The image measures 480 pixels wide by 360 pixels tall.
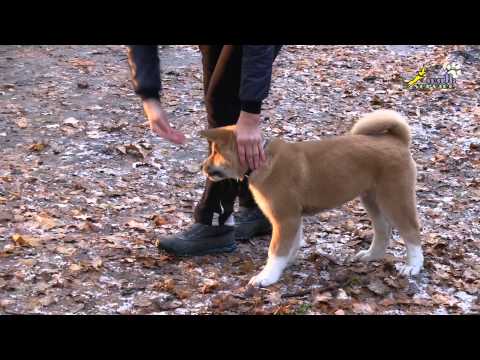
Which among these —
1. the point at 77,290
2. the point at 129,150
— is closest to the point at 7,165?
the point at 129,150

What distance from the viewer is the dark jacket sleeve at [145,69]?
12.6 ft

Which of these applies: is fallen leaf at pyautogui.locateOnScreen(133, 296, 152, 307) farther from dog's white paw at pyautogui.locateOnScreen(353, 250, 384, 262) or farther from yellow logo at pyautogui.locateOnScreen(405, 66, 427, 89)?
yellow logo at pyautogui.locateOnScreen(405, 66, 427, 89)

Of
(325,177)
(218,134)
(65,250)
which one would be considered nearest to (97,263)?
(65,250)

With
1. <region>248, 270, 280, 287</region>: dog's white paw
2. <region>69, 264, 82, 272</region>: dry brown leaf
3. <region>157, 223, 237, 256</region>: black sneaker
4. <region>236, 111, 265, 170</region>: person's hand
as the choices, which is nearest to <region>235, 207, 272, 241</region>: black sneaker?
<region>157, 223, 237, 256</region>: black sneaker

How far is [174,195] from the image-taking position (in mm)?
6004

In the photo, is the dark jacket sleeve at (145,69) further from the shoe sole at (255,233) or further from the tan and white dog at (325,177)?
the shoe sole at (255,233)

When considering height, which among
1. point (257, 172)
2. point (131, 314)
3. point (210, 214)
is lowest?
point (131, 314)

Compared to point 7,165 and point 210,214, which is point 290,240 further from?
point 7,165

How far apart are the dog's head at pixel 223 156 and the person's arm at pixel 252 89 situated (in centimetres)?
12

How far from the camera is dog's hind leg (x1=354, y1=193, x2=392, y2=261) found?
4648 millimetres

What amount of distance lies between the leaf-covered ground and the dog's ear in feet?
3.49

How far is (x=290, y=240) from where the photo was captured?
4309 mm

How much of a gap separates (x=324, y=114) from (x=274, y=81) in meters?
1.38

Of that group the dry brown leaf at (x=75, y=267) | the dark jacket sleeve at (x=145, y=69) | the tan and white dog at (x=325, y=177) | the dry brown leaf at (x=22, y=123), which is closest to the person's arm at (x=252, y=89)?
the tan and white dog at (x=325, y=177)
